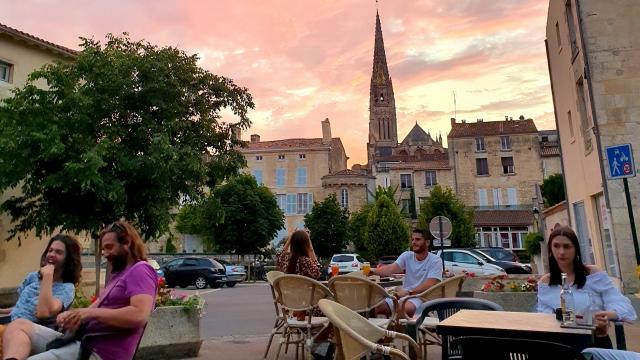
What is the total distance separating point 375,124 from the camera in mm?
114562

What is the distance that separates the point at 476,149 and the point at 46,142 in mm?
42958

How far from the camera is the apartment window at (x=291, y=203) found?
52375mm

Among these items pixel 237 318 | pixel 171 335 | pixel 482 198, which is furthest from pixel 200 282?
pixel 482 198

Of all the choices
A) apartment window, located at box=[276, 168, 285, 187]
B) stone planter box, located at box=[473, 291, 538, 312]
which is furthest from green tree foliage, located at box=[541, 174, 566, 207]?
apartment window, located at box=[276, 168, 285, 187]

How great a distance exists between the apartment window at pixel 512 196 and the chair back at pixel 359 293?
4573cm

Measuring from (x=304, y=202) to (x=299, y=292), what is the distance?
47231 millimetres

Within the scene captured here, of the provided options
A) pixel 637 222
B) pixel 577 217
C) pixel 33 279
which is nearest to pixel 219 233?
pixel 577 217

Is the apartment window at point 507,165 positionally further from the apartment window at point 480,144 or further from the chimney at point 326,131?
the chimney at point 326,131

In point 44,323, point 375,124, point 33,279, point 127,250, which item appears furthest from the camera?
point 375,124

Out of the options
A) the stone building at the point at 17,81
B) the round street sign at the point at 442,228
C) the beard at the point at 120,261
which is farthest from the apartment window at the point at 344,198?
the beard at the point at 120,261

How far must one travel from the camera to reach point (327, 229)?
4197 cm

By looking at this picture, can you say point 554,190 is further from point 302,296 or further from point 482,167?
point 302,296

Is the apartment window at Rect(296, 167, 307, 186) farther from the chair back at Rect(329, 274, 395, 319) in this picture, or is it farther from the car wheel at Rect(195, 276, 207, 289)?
the chair back at Rect(329, 274, 395, 319)

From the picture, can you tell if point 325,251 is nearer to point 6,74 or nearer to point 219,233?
point 219,233
